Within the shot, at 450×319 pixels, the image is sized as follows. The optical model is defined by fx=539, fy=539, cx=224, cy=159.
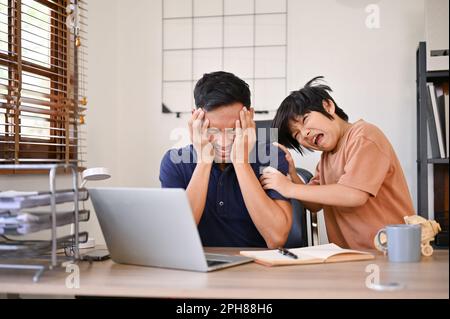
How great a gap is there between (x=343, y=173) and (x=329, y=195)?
8.8 inches

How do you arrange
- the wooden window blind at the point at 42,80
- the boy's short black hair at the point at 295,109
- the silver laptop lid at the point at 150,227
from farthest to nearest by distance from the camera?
1. the wooden window blind at the point at 42,80
2. the boy's short black hair at the point at 295,109
3. the silver laptop lid at the point at 150,227

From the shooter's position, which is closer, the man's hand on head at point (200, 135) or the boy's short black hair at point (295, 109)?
the man's hand on head at point (200, 135)

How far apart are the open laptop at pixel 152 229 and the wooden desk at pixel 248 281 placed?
3 cm

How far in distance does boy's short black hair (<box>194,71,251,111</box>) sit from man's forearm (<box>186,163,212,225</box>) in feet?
0.58

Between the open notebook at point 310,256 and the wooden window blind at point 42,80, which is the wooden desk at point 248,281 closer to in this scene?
the open notebook at point 310,256

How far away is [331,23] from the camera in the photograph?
276 centimetres

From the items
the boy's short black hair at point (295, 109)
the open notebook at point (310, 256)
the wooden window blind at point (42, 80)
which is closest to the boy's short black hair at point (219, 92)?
the boy's short black hair at point (295, 109)

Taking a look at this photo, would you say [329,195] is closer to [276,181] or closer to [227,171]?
[276,181]

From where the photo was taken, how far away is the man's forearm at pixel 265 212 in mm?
1475

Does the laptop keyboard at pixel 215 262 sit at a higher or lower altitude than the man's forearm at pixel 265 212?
lower

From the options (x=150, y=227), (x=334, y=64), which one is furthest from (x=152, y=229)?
(x=334, y=64)

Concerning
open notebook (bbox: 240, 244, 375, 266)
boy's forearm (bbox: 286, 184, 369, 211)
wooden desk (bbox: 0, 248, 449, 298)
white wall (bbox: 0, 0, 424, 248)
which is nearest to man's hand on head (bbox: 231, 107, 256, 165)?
boy's forearm (bbox: 286, 184, 369, 211)

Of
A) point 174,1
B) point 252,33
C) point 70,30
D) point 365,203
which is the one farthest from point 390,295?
point 174,1

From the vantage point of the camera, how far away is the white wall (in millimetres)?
2691
